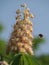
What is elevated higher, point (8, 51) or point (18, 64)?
point (8, 51)

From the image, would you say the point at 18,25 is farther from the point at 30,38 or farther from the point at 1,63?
the point at 1,63

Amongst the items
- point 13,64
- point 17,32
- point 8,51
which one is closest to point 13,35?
point 17,32

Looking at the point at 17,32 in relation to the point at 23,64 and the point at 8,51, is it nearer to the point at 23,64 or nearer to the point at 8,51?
the point at 8,51

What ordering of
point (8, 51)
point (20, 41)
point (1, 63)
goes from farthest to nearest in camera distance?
point (20, 41), point (8, 51), point (1, 63)

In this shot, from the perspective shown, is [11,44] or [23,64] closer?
[23,64]

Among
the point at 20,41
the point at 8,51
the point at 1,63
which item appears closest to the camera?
the point at 1,63

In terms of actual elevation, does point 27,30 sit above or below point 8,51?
above

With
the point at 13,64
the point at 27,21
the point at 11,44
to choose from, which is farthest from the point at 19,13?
the point at 13,64

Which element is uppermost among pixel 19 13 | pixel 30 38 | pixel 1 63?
pixel 19 13

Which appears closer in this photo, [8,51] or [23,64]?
[23,64]
